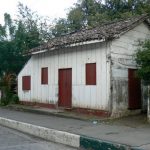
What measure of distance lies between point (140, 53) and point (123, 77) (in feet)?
6.71

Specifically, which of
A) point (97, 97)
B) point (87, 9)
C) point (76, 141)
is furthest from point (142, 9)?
point (76, 141)

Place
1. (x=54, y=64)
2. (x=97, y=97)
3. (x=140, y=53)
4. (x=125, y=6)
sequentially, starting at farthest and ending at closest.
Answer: (x=125, y=6)
(x=54, y=64)
(x=97, y=97)
(x=140, y=53)

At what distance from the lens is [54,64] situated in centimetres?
1850

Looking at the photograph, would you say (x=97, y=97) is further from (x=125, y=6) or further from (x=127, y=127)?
(x=125, y=6)

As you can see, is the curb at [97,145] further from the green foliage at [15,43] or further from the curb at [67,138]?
the green foliage at [15,43]

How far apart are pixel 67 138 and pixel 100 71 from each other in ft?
17.3

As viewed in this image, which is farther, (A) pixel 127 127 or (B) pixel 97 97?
(B) pixel 97 97

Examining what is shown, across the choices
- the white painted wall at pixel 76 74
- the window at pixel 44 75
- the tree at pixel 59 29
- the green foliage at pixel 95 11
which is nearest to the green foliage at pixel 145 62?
the white painted wall at pixel 76 74

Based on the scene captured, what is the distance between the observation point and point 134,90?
15.9 metres

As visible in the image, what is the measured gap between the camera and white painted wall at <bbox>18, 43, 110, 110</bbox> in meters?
15.2

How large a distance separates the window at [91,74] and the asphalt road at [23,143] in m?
4.54

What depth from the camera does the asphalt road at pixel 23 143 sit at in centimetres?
992

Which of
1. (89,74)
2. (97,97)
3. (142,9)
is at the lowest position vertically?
(97,97)

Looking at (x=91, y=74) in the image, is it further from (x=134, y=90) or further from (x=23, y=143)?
(x=23, y=143)
